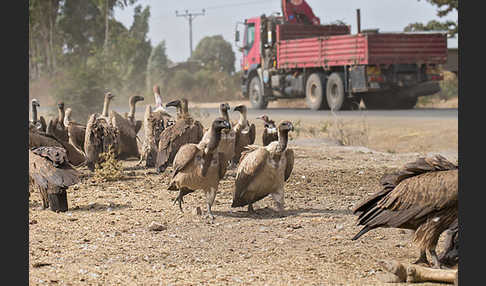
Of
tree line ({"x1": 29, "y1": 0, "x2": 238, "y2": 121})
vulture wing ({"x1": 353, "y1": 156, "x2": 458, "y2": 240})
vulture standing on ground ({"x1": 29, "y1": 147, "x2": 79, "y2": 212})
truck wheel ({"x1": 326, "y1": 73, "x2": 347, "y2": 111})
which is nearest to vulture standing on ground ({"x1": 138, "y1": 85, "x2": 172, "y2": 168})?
vulture standing on ground ({"x1": 29, "y1": 147, "x2": 79, "y2": 212})

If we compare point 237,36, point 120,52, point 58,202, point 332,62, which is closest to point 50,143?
point 58,202

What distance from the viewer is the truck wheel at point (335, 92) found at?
23141 mm

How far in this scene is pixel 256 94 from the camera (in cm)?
2750

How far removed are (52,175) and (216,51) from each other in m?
47.4

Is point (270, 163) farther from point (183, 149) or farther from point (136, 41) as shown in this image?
point (136, 41)

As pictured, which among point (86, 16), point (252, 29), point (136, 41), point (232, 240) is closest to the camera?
point (232, 240)

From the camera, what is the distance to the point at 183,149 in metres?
7.35

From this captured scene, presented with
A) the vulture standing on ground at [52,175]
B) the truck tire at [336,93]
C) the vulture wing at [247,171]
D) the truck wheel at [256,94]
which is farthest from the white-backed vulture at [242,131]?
the truck wheel at [256,94]

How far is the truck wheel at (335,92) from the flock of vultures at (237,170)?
11.4m

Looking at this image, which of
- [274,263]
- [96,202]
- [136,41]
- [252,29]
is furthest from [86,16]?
[274,263]

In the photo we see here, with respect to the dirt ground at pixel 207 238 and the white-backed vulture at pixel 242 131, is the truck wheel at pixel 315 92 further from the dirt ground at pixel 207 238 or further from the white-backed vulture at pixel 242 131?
the white-backed vulture at pixel 242 131

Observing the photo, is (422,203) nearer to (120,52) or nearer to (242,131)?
(242,131)

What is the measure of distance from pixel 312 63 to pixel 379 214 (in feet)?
64.8

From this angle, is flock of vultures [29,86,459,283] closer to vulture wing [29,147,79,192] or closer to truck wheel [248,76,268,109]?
vulture wing [29,147,79,192]
